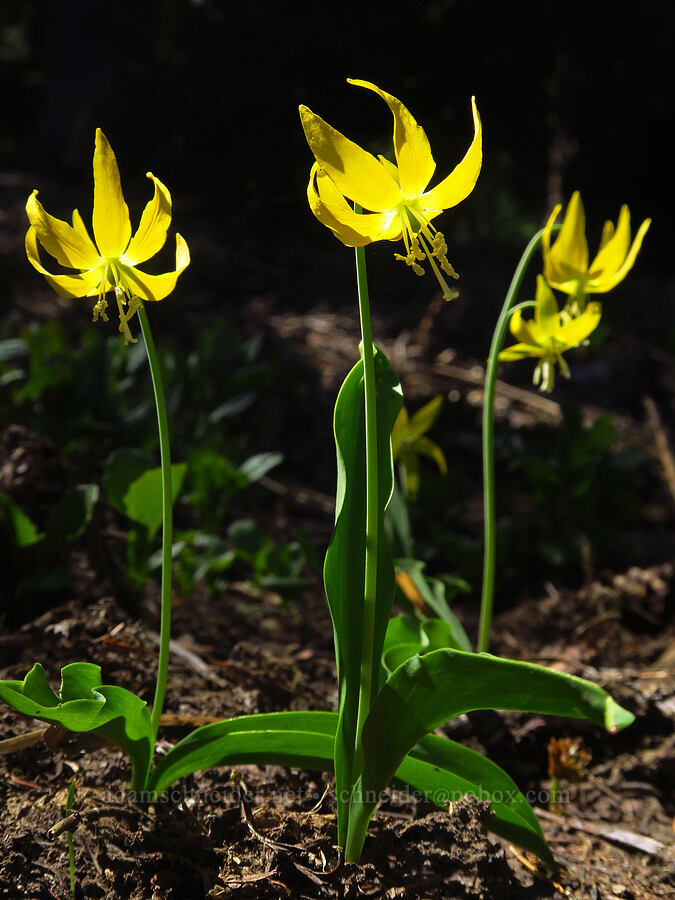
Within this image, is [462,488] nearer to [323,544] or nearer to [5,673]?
[323,544]

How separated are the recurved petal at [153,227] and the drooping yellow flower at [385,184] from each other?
218mm

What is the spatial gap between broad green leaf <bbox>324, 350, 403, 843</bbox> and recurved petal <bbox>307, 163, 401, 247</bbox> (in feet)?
0.93

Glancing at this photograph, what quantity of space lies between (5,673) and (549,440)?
7.57 ft

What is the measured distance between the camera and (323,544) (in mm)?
3010

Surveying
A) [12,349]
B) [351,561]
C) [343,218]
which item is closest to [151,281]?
[343,218]

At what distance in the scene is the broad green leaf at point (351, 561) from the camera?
126 cm

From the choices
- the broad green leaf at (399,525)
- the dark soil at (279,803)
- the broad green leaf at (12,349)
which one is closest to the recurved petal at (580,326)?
the broad green leaf at (399,525)

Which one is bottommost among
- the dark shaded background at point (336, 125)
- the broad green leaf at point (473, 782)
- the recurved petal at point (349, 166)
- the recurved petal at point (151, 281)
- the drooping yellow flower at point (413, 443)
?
the broad green leaf at point (473, 782)

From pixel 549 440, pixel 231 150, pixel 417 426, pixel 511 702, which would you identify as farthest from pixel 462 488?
pixel 231 150

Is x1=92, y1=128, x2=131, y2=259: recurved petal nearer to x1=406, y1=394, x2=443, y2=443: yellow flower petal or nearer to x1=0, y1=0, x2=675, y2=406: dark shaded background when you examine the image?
x1=406, y1=394, x2=443, y2=443: yellow flower petal

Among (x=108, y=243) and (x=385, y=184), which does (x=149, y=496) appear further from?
(x=385, y=184)

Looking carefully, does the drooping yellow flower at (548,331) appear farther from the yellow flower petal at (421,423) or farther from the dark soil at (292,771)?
the dark soil at (292,771)

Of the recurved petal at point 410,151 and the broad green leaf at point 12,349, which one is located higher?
the recurved petal at point 410,151

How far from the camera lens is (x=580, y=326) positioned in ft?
5.71
